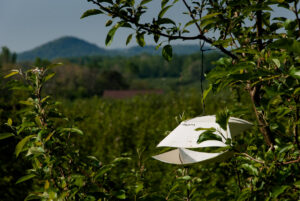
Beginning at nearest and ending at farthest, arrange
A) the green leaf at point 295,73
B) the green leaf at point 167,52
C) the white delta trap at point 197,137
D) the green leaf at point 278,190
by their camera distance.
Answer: the green leaf at point 295,73 → the green leaf at point 278,190 → the white delta trap at point 197,137 → the green leaf at point 167,52

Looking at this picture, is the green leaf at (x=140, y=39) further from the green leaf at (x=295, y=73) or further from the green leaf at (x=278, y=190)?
the green leaf at (x=278, y=190)

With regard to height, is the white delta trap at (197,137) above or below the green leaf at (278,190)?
above

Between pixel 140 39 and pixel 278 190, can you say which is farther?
pixel 140 39

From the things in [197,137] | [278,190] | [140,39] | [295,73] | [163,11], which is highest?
[163,11]

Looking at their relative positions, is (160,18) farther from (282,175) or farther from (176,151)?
(282,175)

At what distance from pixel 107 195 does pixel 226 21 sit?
2.69ft

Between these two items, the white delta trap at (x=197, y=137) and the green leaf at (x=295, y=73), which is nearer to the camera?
the green leaf at (x=295, y=73)

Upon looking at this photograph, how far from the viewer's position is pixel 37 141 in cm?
113

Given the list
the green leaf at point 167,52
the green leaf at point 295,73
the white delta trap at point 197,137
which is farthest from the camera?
the green leaf at point 167,52

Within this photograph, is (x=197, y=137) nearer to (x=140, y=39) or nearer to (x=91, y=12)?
(x=140, y=39)

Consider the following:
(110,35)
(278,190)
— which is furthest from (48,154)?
(278,190)

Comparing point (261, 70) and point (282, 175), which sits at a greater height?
point (261, 70)

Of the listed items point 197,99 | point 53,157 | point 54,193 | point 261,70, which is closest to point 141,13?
point 261,70

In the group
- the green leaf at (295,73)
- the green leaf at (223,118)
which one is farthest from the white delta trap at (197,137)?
the green leaf at (295,73)
